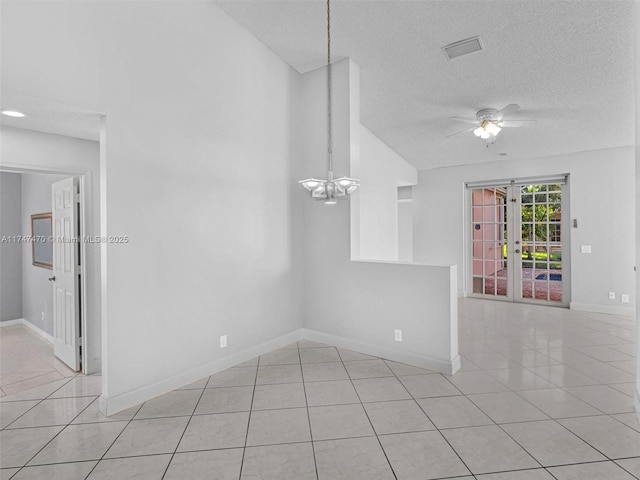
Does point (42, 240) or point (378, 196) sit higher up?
point (378, 196)

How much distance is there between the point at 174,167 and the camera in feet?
9.37

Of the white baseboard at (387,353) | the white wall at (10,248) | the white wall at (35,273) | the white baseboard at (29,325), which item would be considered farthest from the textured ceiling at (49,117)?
the white wall at (10,248)

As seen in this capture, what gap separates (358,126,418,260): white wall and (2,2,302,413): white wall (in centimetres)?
194

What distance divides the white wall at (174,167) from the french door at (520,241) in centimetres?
455

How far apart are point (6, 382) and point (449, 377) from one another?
13.4 ft

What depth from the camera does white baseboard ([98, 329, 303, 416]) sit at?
8.09ft

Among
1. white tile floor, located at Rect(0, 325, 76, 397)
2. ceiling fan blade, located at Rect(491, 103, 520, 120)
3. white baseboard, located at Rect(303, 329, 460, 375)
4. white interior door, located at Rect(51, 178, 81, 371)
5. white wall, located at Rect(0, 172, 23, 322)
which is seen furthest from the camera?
white wall, located at Rect(0, 172, 23, 322)

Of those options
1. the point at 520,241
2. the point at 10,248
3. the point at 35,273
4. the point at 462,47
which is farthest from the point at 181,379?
the point at 520,241

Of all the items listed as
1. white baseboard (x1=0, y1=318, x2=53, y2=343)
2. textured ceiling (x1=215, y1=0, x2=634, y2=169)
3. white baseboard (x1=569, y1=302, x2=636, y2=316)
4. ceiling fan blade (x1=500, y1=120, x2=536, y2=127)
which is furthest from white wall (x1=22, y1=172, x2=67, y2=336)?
white baseboard (x1=569, y1=302, x2=636, y2=316)

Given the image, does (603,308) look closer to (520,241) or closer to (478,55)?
(520,241)

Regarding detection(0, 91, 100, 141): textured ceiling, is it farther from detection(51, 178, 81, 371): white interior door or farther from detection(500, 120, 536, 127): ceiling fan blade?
detection(500, 120, 536, 127): ceiling fan blade

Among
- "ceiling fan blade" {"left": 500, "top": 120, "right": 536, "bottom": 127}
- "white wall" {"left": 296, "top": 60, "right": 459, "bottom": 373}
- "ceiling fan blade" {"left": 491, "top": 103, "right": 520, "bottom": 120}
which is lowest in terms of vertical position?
"white wall" {"left": 296, "top": 60, "right": 459, "bottom": 373}

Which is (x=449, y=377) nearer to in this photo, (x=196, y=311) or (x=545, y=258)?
(x=196, y=311)

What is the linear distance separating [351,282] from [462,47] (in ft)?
8.70
